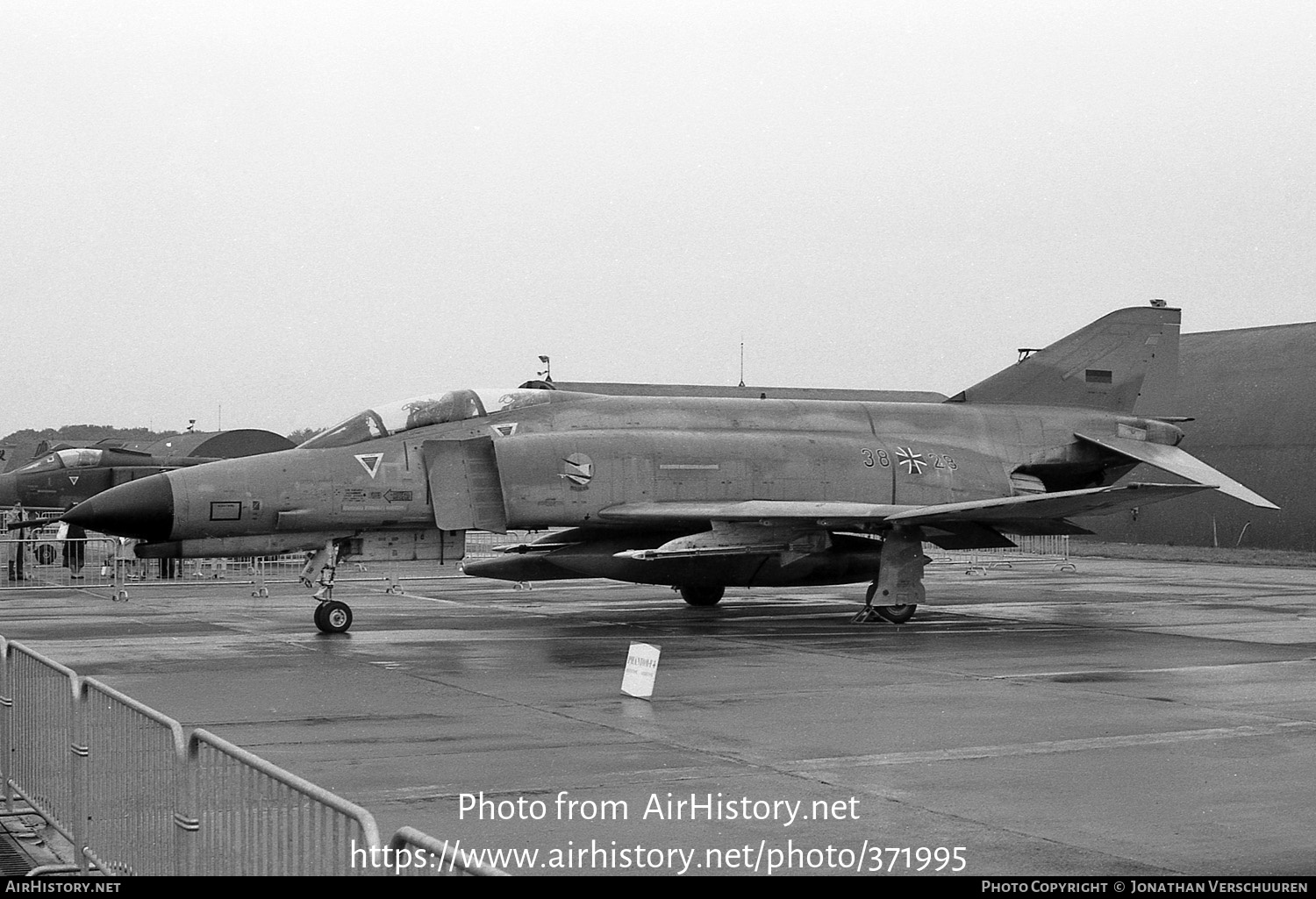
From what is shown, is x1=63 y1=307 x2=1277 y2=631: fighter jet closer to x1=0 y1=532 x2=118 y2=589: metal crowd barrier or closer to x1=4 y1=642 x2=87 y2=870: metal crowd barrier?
x1=0 y1=532 x2=118 y2=589: metal crowd barrier

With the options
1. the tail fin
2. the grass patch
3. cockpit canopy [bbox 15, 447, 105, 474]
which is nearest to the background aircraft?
cockpit canopy [bbox 15, 447, 105, 474]

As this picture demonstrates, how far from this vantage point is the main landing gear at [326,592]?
1514 cm

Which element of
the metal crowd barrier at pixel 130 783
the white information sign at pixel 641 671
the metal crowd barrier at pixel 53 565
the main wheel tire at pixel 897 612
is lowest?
the metal crowd barrier at pixel 53 565

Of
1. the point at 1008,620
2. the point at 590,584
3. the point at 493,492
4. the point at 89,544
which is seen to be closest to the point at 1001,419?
the point at 1008,620

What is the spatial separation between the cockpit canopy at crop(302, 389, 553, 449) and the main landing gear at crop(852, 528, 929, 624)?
183 inches

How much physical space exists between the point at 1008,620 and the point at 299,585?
12.4 m

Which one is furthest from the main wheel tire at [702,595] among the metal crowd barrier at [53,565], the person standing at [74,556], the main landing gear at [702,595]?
the person standing at [74,556]

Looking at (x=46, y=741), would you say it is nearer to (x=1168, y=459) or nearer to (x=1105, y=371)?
(x=1168, y=459)

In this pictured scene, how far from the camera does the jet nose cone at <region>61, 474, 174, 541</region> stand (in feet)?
47.6

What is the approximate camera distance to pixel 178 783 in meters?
4.91

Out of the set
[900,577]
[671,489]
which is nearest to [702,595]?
[671,489]

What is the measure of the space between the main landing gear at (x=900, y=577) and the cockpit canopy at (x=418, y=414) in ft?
15.2

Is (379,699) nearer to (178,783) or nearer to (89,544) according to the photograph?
(178,783)

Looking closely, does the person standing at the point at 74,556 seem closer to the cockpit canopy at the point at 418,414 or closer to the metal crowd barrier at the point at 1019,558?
the cockpit canopy at the point at 418,414
